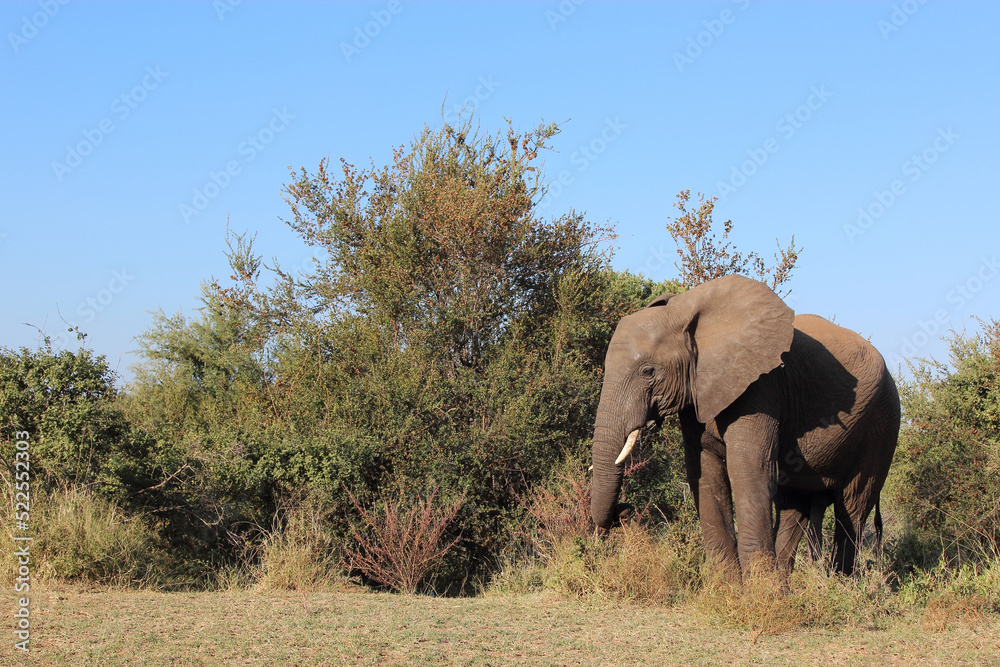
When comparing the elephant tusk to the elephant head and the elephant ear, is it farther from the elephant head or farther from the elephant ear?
the elephant ear

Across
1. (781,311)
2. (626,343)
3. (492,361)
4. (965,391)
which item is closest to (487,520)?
(492,361)

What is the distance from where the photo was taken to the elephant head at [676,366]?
8125 millimetres

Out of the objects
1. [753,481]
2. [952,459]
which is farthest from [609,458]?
[952,459]

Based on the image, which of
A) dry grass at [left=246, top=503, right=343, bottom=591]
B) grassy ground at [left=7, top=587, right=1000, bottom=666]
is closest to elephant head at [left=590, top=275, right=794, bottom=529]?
grassy ground at [left=7, top=587, right=1000, bottom=666]

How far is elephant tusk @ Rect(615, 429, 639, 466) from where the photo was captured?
800cm

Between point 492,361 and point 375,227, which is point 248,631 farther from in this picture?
point 375,227

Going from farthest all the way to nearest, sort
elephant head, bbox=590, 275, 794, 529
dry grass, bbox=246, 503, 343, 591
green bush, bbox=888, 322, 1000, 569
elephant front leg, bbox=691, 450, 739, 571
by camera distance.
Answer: green bush, bbox=888, 322, 1000, 569 < dry grass, bbox=246, 503, 343, 591 < elephant front leg, bbox=691, 450, 739, 571 < elephant head, bbox=590, 275, 794, 529

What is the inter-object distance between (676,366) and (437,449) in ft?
13.9

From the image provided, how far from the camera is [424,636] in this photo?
22.9ft

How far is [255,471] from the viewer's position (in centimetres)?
1088

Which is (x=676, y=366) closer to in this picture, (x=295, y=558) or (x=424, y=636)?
(x=424, y=636)

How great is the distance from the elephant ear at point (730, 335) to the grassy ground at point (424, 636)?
2.08 m

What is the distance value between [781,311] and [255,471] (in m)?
6.53

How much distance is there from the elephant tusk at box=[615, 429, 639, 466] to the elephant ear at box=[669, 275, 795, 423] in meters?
0.67
